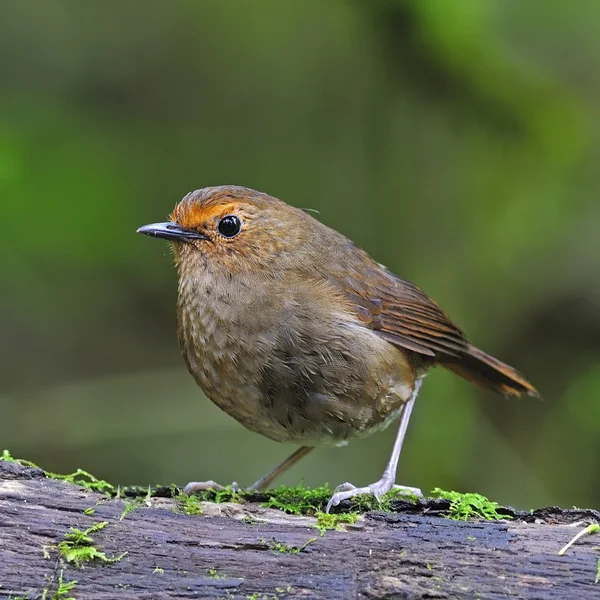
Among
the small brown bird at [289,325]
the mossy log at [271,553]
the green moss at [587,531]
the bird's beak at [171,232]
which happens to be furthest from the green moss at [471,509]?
the bird's beak at [171,232]

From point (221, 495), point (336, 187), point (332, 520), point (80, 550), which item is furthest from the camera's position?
point (336, 187)

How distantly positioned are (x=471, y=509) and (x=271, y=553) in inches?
36.1

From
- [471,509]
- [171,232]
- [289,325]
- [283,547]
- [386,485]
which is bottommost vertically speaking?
[283,547]

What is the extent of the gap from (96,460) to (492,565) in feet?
13.5

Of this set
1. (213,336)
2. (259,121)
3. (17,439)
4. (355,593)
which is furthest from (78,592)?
(259,121)

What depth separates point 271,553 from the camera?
3.25 meters

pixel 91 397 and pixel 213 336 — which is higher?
pixel 91 397

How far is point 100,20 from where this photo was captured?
22.5 feet

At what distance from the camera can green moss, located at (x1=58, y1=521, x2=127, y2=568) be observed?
3.11 metres

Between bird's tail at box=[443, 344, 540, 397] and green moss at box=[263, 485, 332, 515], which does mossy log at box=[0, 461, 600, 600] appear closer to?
green moss at box=[263, 485, 332, 515]

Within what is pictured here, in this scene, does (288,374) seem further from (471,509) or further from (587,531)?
(587,531)

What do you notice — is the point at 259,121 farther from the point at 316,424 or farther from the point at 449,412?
the point at 316,424

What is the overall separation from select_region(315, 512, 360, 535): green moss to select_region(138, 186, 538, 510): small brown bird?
23 cm

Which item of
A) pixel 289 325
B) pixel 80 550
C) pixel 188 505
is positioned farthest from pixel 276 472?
pixel 80 550
